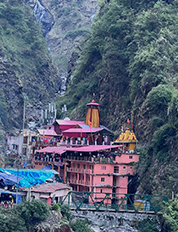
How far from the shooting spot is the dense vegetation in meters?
67.9

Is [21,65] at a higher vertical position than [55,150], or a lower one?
higher

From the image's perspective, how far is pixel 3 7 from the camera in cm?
13425

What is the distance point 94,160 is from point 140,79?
1495 cm

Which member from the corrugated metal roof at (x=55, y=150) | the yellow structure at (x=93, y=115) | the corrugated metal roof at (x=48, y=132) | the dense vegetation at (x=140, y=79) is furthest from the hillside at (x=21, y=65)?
the corrugated metal roof at (x=55, y=150)

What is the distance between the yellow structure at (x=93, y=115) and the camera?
85.1m

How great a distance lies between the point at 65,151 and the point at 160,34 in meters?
20.4

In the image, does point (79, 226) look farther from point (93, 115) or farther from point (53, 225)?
point (93, 115)

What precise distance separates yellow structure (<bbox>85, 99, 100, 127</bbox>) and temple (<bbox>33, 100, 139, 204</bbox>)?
1.13 metres

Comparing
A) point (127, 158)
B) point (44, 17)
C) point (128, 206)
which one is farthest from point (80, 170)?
point (44, 17)

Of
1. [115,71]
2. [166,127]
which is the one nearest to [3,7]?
[115,71]

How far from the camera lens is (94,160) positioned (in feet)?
231

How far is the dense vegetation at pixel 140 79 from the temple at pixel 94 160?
1.90m

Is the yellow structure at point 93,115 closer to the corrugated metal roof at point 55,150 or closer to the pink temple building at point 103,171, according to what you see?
the corrugated metal roof at point 55,150

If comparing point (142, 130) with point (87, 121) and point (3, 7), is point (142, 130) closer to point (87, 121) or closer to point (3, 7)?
point (87, 121)
